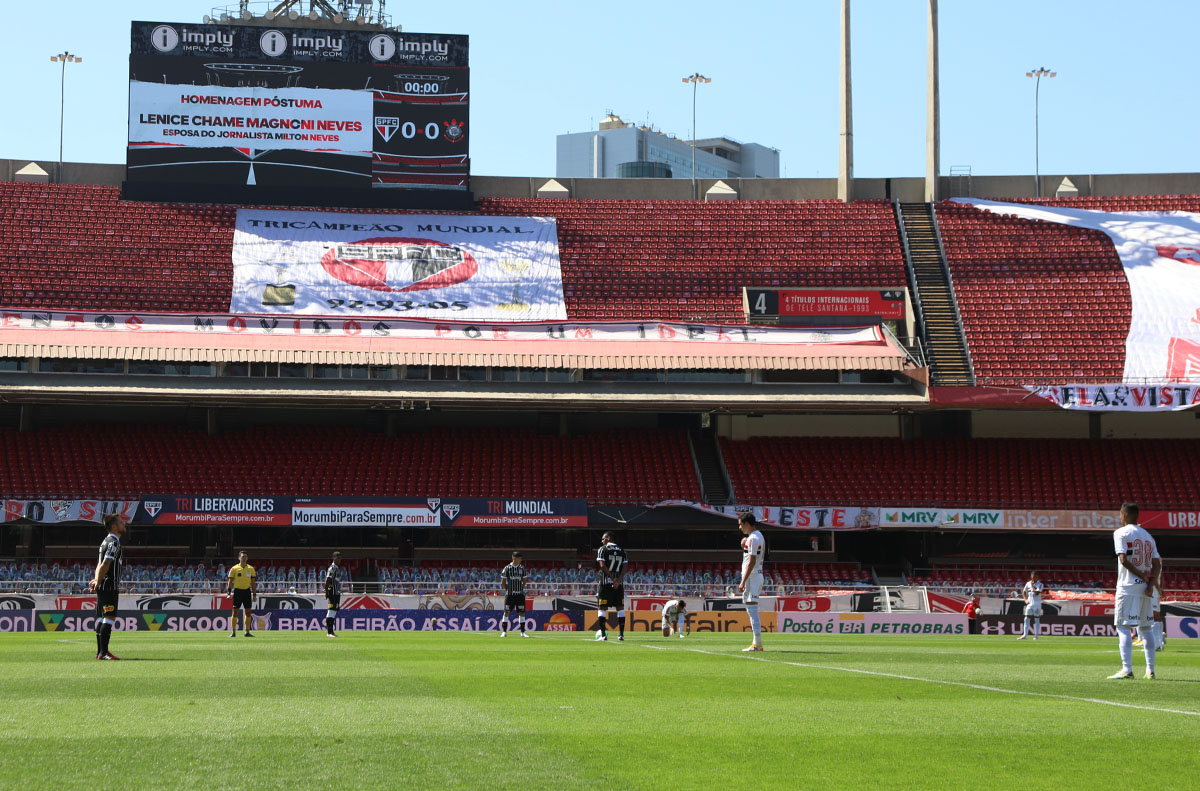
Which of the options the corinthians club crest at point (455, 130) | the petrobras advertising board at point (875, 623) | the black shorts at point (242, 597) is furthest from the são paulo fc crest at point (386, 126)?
the black shorts at point (242, 597)

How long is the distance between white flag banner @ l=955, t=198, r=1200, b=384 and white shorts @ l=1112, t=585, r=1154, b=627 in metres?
33.4

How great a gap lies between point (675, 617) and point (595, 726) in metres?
19.3

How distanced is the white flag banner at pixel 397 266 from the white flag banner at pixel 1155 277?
65.2 ft

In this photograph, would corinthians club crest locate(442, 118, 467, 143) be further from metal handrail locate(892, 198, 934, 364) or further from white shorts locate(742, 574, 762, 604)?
white shorts locate(742, 574, 762, 604)

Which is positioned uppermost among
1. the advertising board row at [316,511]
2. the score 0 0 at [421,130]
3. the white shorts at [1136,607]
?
the score 0 0 at [421,130]

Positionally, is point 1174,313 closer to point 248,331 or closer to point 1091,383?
point 1091,383

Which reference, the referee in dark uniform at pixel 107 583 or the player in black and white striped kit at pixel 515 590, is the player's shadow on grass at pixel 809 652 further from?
the referee in dark uniform at pixel 107 583

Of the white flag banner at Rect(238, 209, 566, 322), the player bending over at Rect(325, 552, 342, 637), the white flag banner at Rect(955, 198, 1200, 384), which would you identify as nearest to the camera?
the player bending over at Rect(325, 552, 342, 637)

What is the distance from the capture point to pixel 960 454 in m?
44.5

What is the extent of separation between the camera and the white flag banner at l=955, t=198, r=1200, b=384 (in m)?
43.3

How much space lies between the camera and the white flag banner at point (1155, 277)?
43281 millimetres

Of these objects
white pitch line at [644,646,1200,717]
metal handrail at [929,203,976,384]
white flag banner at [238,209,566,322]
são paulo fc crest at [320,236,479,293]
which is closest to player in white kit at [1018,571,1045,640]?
metal handrail at [929,203,976,384]

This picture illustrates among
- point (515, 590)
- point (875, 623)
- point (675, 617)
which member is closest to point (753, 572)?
point (515, 590)

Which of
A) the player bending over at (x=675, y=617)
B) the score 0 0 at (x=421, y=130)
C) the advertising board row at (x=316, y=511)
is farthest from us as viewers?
the score 0 0 at (x=421, y=130)
